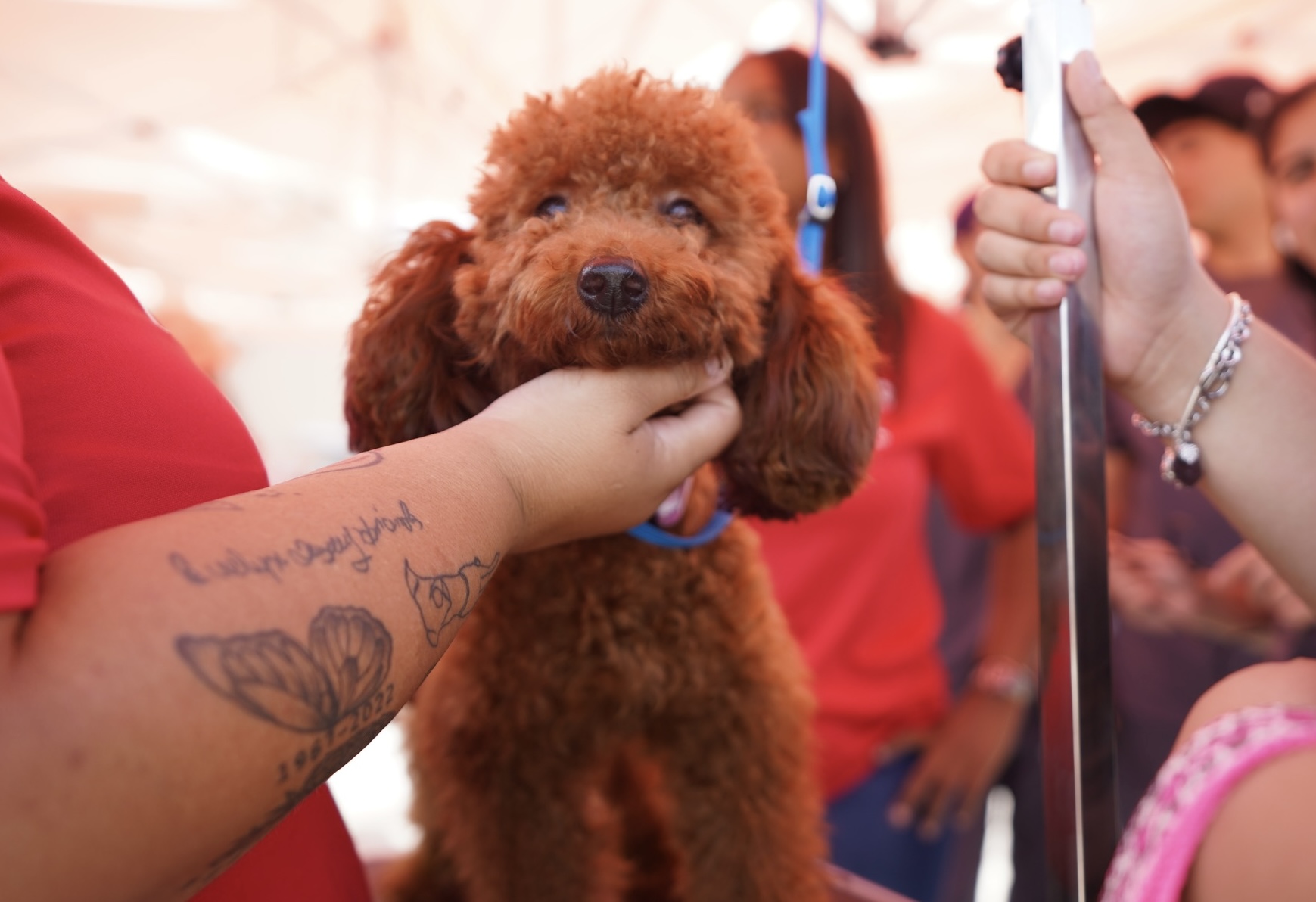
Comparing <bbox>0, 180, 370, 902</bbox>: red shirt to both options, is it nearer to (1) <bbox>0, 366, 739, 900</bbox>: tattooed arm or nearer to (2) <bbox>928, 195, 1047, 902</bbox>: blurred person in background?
(1) <bbox>0, 366, 739, 900</bbox>: tattooed arm

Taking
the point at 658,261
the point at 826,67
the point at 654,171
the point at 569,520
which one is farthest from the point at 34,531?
the point at 826,67

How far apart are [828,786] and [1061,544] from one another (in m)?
1.01

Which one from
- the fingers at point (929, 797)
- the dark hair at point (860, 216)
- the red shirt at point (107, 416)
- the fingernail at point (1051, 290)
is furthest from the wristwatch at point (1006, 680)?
the red shirt at point (107, 416)

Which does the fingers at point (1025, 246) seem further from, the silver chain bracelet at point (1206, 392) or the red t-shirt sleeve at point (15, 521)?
the red t-shirt sleeve at point (15, 521)

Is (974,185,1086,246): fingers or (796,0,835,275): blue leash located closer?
(974,185,1086,246): fingers

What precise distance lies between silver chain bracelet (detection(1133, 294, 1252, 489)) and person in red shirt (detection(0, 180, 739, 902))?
0.53m

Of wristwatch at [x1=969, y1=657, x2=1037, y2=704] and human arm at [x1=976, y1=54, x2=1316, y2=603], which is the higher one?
human arm at [x1=976, y1=54, x2=1316, y2=603]

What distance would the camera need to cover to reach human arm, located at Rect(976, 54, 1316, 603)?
76 cm

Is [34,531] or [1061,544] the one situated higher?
[34,531]

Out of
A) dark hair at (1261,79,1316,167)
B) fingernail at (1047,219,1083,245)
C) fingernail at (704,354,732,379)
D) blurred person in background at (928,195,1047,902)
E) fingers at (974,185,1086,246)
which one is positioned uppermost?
dark hair at (1261,79,1316,167)

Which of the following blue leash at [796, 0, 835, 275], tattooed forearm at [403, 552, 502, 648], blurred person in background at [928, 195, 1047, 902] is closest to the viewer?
tattooed forearm at [403, 552, 502, 648]

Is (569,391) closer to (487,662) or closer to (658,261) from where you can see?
(658,261)

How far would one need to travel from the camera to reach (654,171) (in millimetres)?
865

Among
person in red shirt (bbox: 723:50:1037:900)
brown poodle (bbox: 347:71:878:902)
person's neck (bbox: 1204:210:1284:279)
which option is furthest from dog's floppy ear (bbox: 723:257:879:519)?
person's neck (bbox: 1204:210:1284:279)
